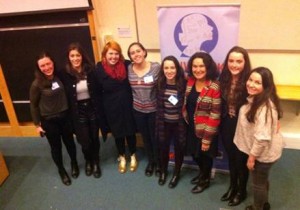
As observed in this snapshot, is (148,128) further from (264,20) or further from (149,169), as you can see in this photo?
(264,20)

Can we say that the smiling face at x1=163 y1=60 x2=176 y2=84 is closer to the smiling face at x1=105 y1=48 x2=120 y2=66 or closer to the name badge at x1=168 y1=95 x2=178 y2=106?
the name badge at x1=168 y1=95 x2=178 y2=106

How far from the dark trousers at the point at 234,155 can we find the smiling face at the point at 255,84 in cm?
29

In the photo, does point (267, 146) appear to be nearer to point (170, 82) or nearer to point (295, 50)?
point (170, 82)

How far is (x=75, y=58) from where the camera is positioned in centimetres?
229

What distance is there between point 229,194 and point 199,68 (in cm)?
111

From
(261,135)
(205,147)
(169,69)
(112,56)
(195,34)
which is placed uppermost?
(195,34)

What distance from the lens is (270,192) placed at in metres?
2.42

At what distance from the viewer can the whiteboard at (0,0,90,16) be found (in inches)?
107

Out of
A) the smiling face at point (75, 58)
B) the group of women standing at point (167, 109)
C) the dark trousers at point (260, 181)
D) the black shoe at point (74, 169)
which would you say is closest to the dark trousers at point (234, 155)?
the group of women standing at point (167, 109)

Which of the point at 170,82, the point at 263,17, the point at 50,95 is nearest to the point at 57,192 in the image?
the point at 50,95

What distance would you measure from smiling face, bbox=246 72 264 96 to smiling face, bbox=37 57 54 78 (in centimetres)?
153

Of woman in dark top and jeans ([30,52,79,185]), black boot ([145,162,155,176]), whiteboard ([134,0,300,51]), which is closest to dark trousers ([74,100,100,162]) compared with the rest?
woman in dark top and jeans ([30,52,79,185])

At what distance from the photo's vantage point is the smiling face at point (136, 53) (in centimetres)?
222

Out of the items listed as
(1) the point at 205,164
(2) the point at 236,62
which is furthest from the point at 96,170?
(2) the point at 236,62
